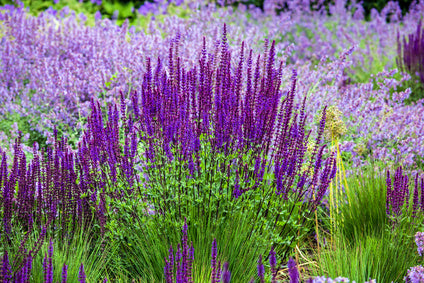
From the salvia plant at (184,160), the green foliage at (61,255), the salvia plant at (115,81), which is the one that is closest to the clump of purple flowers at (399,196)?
the salvia plant at (184,160)

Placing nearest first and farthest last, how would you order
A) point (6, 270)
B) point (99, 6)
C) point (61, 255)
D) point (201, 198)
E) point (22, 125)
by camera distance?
point (6, 270) < point (61, 255) < point (201, 198) < point (22, 125) < point (99, 6)

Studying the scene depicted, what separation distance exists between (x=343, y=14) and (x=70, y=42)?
237 inches

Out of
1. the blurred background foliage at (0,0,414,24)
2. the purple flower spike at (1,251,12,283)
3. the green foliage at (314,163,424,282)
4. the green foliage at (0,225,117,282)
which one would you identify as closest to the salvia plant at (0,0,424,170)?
the green foliage at (314,163,424,282)

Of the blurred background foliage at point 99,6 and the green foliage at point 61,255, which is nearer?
the green foliage at point 61,255

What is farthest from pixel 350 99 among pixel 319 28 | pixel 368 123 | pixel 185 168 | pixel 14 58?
pixel 319 28

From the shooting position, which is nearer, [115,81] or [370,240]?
[370,240]

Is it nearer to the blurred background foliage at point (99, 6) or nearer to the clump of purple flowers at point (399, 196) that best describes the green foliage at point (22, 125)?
the clump of purple flowers at point (399, 196)

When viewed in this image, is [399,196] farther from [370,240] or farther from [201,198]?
[201,198]

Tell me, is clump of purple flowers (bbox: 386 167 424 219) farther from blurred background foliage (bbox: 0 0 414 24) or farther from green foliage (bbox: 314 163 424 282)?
blurred background foliage (bbox: 0 0 414 24)

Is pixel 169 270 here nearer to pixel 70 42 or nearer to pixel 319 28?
pixel 70 42

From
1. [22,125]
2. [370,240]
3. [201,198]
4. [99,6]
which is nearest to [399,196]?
[370,240]

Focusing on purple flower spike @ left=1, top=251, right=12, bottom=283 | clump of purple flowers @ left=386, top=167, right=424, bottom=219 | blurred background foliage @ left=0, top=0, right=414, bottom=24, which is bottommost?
purple flower spike @ left=1, top=251, right=12, bottom=283

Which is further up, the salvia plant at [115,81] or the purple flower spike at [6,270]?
the salvia plant at [115,81]

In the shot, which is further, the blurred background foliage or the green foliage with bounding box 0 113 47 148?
the blurred background foliage
